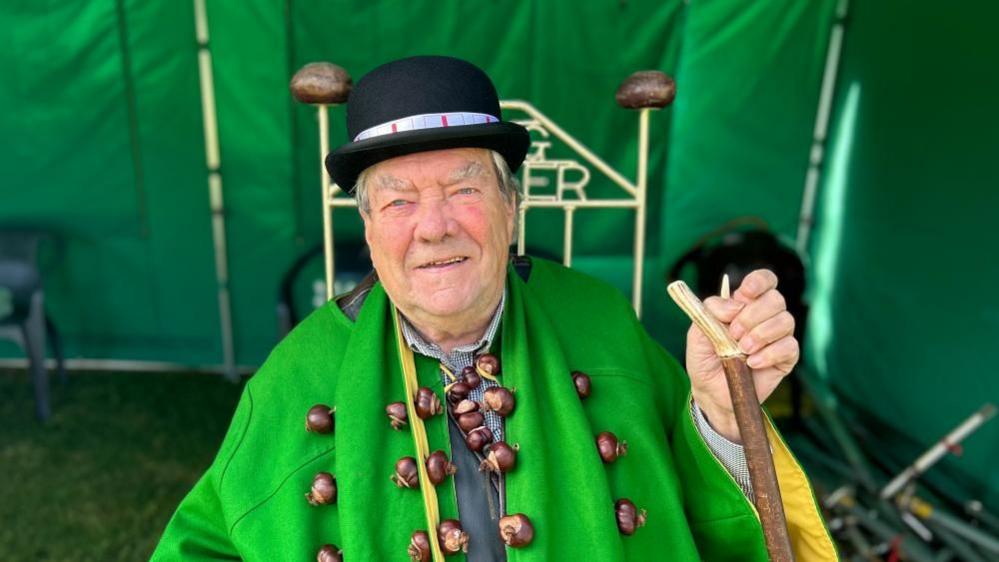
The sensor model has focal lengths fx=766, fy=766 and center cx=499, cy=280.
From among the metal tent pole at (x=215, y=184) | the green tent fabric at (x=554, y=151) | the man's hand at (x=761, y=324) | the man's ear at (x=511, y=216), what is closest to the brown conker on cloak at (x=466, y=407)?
the man's ear at (x=511, y=216)

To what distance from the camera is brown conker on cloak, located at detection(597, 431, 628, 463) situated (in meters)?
1.46

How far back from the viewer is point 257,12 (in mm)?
3977

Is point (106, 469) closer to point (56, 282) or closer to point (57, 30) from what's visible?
point (56, 282)

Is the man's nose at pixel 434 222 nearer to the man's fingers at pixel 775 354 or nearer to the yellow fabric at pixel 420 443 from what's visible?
the yellow fabric at pixel 420 443

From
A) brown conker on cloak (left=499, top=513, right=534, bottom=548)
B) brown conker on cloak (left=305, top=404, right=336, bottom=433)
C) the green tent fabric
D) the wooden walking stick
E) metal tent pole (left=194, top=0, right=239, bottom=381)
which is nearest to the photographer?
the wooden walking stick

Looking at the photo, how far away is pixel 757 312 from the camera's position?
1158 mm

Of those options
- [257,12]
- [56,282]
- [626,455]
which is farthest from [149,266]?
[626,455]

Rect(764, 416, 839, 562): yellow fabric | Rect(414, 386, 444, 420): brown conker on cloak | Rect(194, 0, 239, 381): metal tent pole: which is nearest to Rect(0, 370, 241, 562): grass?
Rect(194, 0, 239, 381): metal tent pole

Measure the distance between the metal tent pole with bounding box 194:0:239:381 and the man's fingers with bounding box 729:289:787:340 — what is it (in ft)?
12.1

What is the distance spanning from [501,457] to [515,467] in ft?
0.12

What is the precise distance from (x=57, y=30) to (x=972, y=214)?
14.8 feet

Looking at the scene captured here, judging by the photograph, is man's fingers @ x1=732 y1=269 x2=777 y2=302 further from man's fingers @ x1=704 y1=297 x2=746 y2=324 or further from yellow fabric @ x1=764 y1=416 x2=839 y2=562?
yellow fabric @ x1=764 y1=416 x2=839 y2=562

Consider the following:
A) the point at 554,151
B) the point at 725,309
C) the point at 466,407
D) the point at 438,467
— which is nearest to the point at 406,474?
the point at 438,467

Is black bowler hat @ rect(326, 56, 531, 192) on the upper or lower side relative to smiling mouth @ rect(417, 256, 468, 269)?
upper
